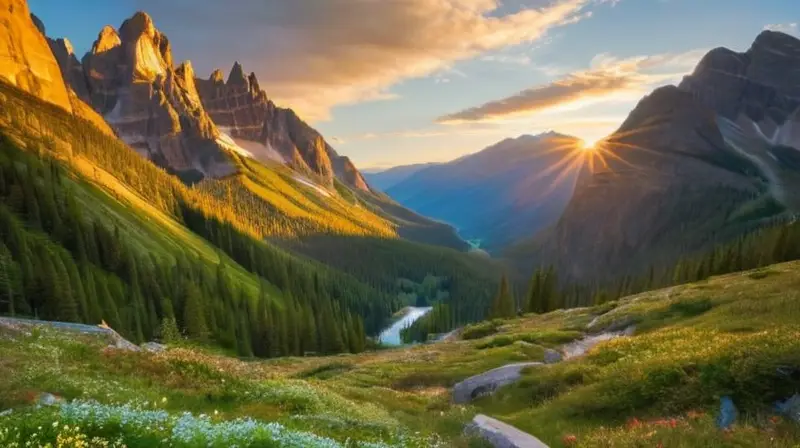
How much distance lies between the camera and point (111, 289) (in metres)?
116

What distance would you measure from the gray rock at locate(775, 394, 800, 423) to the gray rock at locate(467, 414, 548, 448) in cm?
883

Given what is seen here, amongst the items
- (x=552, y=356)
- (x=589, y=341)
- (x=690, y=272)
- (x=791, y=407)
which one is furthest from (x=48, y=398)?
(x=690, y=272)

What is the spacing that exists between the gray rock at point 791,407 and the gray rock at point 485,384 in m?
14.8

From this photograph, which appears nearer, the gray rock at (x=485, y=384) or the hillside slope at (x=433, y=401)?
the hillside slope at (x=433, y=401)

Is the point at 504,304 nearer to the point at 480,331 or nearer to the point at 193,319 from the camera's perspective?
the point at 480,331

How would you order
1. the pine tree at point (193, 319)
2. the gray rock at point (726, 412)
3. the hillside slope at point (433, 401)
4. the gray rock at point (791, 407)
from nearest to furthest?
1. the hillside slope at point (433, 401)
2. the gray rock at point (791, 407)
3. the gray rock at point (726, 412)
4. the pine tree at point (193, 319)

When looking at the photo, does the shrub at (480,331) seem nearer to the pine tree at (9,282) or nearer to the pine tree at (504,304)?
the pine tree at (504,304)

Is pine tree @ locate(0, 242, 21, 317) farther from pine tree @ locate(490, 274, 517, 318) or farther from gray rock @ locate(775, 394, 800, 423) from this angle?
pine tree @ locate(490, 274, 517, 318)

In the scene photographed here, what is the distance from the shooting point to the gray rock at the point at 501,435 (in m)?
14.9

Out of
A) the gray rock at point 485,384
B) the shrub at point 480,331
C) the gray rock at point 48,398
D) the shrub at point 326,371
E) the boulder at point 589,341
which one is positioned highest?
the gray rock at point 48,398

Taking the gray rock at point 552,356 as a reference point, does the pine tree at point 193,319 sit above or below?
below

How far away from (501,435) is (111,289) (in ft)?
416

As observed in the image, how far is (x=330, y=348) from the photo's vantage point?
122 m

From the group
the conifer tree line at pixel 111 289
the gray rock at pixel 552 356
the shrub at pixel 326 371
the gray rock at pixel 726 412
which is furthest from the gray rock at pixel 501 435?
the conifer tree line at pixel 111 289
